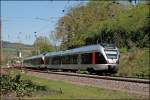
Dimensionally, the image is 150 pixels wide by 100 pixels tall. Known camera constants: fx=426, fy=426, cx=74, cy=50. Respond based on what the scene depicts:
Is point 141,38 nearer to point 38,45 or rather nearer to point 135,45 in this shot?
point 135,45

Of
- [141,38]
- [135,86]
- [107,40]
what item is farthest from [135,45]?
[135,86]

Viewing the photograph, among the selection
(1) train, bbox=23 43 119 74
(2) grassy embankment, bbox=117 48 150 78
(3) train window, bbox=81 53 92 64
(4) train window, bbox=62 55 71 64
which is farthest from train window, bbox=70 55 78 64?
(2) grassy embankment, bbox=117 48 150 78

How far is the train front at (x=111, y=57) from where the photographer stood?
133ft

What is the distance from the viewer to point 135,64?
4325 cm

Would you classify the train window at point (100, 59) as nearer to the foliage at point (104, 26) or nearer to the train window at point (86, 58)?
the train window at point (86, 58)

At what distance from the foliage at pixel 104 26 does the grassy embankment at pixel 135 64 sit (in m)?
4.86

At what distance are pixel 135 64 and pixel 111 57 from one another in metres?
3.43

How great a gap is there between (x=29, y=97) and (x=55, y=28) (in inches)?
2181

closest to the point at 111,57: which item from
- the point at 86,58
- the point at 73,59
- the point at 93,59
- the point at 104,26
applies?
the point at 93,59

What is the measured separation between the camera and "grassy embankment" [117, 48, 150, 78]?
4094 cm

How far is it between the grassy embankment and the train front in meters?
1.82

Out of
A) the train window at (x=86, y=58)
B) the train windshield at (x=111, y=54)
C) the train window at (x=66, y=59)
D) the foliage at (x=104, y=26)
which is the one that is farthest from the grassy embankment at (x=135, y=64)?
the train window at (x=66, y=59)

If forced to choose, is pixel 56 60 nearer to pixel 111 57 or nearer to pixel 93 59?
pixel 93 59

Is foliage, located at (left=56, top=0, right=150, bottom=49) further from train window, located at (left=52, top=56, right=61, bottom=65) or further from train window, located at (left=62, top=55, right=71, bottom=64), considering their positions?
train window, located at (left=52, top=56, right=61, bottom=65)
